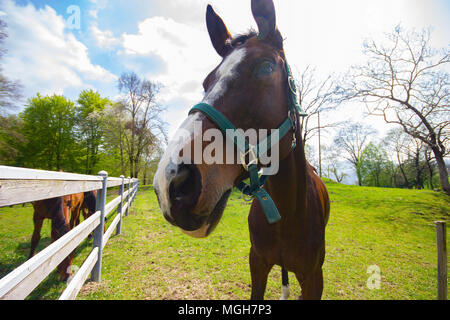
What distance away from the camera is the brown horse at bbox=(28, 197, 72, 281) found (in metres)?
3.06

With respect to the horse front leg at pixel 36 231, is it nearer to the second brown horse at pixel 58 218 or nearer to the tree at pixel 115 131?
the second brown horse at pixel 58 218

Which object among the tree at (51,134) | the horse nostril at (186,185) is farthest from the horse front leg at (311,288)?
the tree at (51,134)

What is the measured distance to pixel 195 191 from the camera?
970 mm

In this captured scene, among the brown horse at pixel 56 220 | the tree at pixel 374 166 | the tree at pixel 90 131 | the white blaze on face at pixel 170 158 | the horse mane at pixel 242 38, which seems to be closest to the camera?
the white blaze on face at pixel 170 158

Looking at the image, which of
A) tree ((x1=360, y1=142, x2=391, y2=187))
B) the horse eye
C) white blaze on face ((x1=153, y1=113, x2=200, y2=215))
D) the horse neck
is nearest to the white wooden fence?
white blaze on face ((x1=153, y1=113, x2=200, y2=215))

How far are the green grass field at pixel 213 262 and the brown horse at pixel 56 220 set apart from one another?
187 mm

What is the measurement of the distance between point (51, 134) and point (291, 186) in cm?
2692

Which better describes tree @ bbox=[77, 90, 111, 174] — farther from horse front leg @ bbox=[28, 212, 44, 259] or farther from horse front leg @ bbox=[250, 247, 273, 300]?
horse front leg @ bbox=[250, 247, 273, 300]

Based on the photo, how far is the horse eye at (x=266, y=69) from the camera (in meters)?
1.35

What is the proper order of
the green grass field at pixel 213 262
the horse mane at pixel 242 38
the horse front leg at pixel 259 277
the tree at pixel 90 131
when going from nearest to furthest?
the horse mane at pixel 242 38, the horse front leg at pixel 259 277, the green grass field at pixel 213 262, the tree at pixel 90 131
